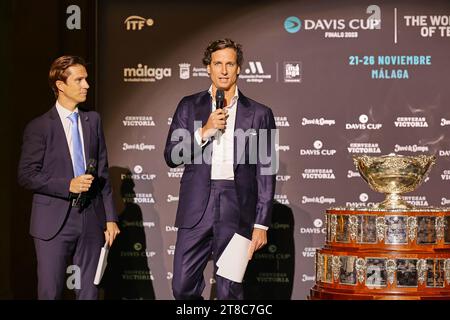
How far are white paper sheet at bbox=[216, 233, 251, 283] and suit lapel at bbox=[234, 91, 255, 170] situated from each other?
0.50m

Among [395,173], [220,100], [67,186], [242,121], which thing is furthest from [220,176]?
[395,173]

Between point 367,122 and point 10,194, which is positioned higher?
point 367,122

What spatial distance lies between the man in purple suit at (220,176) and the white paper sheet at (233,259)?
0.15 ft

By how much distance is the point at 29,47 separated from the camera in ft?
24.3

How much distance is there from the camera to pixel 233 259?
230 inches

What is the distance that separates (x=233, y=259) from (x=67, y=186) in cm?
113

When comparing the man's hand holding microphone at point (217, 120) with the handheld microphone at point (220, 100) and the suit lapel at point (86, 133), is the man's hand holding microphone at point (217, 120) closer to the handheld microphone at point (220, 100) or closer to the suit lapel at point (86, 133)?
the handheld microphone at point (220, 100)

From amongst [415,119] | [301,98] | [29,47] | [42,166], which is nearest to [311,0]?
[301,98]

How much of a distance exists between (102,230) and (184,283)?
0.62 m

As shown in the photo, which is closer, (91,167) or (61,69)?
(91,167)

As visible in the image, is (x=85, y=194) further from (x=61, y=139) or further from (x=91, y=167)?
(x=61, y=139)

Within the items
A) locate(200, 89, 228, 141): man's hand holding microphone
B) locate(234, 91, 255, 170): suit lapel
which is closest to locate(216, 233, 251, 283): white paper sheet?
locate(234, 91, 255, 170): suit lapel

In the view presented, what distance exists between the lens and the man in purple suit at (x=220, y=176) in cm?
590

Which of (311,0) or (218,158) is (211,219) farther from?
(311,0)
